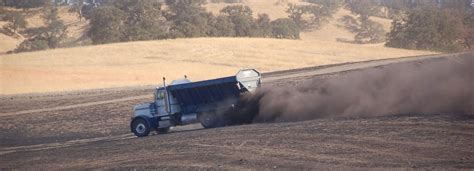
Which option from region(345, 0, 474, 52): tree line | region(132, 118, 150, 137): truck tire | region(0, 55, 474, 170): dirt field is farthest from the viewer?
region(345, 0, 474, 52): tree line

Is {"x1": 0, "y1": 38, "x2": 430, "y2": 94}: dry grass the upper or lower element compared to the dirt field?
lower

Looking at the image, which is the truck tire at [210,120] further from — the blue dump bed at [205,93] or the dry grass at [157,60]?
the dry grass at [157,60]

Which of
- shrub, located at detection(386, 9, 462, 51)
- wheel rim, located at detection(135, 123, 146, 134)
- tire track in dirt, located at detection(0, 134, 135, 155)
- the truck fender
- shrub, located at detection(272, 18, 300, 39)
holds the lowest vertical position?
shrub, located at detection(272, 18, 300, 39)

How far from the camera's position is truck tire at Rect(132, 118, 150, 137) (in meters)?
26.1

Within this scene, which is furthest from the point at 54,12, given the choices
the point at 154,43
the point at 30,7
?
the point at 154,43

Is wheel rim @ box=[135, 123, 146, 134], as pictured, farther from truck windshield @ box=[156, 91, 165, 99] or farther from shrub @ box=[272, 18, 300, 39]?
shrub @ box=[272, 18, 300, 39]

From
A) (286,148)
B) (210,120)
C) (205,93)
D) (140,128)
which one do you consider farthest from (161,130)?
(286,148)

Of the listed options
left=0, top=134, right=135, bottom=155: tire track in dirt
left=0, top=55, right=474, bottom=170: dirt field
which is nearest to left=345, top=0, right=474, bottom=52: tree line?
left=0, top=134, right=135, bottom=155: tire track in dirt

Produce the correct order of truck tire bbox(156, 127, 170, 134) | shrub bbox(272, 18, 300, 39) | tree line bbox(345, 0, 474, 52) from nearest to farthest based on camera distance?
truck tire bbox(156, 127, 170, 134)
tree line bbox(345, 0, 474, 52)
shrub bbox(272, 18, 300, 39)

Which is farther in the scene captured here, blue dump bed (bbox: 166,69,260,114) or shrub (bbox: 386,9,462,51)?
shrub (bbox: 386,9,462,51)

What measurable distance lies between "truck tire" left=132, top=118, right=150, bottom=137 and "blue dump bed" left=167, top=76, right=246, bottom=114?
4.88 feet

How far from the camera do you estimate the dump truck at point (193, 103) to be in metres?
25.4

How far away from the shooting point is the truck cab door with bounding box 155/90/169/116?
26312mm

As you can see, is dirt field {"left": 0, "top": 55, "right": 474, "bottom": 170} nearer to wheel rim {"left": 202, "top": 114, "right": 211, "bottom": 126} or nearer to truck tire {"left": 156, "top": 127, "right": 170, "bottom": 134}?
truck tire {"left": 156, "top": 127, "right": 170, "bottom": 134}
